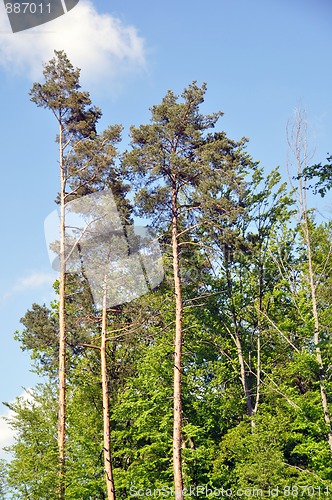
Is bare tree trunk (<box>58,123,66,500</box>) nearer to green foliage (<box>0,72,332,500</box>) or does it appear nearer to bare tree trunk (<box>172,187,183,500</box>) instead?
green foliage (<box>0,72,332,500</box>)

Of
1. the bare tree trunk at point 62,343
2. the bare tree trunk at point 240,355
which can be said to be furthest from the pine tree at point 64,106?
the bare tree trunk at point 240,355

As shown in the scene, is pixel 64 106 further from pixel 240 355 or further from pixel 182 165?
pixel 240 355

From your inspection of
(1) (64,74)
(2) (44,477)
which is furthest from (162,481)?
(1) (64,74)

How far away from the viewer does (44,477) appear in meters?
16.2

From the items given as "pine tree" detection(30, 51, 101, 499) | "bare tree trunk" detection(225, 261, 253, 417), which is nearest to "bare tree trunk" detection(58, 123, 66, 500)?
"pine tree" detection(30, 51, 101, 499)

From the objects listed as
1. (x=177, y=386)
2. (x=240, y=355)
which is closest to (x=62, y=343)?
(x=177, y=386)

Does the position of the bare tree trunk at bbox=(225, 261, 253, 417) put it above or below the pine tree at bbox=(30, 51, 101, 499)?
below

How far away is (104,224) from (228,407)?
9175mm

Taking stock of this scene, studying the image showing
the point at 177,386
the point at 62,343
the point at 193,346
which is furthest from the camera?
the point at 193,346

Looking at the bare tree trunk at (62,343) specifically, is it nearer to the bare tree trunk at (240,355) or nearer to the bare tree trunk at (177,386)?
the bare tree trunk at (177,386)

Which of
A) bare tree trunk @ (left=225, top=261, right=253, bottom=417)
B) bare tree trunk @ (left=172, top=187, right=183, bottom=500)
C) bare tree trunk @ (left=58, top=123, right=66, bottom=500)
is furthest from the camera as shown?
Answer: bare tree trunk @ (left=225, top=261, right=253, bottom=417)

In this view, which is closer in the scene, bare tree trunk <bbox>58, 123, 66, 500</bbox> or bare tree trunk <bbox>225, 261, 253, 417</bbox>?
bare tree trunk <bbox>58, 123, 66, 500</bbox>

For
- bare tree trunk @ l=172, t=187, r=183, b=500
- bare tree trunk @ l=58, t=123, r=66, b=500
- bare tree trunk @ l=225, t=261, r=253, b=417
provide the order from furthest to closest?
bare tree trunk @ l=225, t=261, r=253, b=417
bare tree trunk @ l=58, t=123, r=66, b=500
bare tree trunk @ l=172, t=187, r=183, b=500

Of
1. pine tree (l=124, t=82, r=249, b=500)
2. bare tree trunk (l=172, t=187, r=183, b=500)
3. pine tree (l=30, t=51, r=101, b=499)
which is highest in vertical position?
pine tree (l=30, t=51, r=101, b=499)
